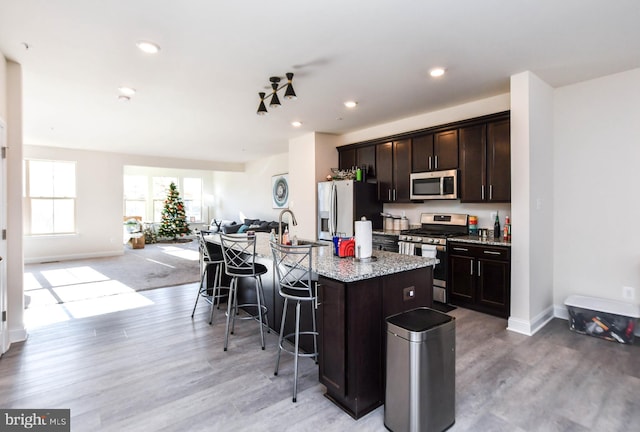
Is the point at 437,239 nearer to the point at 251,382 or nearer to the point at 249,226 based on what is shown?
the point at 251,382


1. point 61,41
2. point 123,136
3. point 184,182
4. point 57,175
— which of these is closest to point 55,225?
point 57,175

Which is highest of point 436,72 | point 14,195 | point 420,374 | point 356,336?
point 436,72

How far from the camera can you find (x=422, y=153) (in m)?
4.72

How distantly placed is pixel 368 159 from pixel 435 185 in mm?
1348

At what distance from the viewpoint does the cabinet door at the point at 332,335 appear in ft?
6.73

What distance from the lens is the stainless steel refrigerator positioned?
5199 mm

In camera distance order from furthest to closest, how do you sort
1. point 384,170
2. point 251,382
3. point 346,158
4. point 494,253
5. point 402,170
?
point 346,158 < point 384,170 < point 402,170 < point 494,253 < point 251,382

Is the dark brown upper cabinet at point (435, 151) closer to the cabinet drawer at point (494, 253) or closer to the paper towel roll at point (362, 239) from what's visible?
the cabinet drawer at point (494, 253)

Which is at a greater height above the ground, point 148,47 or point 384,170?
point 148,47

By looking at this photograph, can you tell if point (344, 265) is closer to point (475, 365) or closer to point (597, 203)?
point (475, 365)

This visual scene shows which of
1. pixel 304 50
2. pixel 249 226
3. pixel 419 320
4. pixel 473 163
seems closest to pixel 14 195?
pixel 304 50

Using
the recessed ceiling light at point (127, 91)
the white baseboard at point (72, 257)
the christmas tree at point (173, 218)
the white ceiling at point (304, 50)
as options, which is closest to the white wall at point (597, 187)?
the white ceiling at point (304, 50)

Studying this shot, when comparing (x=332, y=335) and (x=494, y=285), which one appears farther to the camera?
(x=494, y=285)

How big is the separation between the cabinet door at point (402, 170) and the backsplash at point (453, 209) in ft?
1.03
